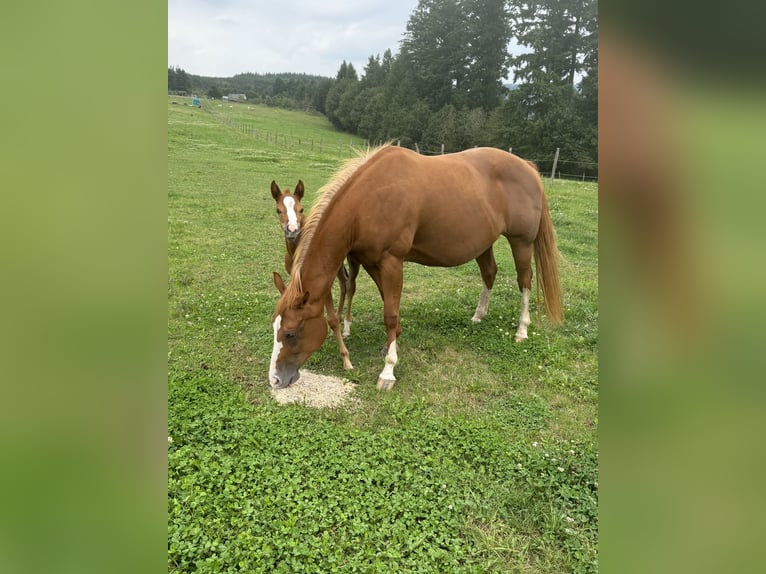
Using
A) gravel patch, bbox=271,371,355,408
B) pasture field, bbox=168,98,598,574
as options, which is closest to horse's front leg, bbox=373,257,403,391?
pasture field, bbox=168,98,598,574

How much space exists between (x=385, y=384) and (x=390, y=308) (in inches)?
31.7

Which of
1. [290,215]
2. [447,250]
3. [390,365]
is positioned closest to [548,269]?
[447,250]

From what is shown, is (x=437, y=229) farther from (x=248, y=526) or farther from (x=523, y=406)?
(x=248, y=526)

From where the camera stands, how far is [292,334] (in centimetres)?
397

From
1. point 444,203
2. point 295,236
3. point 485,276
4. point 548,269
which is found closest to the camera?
point 444,203

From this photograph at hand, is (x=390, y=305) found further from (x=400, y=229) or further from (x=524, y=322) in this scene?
(x=524, y=322)

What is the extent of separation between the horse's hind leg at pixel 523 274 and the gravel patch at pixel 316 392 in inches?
94.4

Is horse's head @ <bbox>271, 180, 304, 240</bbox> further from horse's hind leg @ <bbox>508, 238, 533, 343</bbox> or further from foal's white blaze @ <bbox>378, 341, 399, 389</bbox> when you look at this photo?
horse's hind leg @ <bbox>508, 238, 533, 343</bbox>

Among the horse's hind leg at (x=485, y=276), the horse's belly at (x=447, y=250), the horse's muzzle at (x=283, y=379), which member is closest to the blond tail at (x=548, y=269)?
the horse's hind leg at (x=485, y=276)

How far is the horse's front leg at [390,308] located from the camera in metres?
4.48

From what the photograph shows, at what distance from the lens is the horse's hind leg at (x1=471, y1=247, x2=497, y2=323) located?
6.04 m

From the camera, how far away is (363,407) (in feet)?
13.5

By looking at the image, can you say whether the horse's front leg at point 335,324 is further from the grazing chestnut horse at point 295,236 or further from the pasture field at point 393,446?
the grazing chestnut horse at point 295,236
